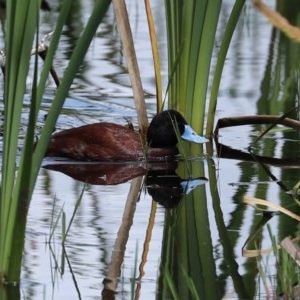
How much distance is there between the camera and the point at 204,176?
20.5 ft

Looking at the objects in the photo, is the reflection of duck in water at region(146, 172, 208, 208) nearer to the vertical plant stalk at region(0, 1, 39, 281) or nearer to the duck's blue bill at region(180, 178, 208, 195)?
the duck's blue bill at region(180, 178, 208, 195)

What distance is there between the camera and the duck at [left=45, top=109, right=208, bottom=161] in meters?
7.04

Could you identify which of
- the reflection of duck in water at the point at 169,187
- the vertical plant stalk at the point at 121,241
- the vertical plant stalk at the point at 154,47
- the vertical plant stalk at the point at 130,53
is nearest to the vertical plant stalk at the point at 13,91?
the vertical plant stalk at the point at 121,241

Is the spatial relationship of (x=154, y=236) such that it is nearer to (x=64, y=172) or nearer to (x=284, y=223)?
(x=284, y=223)

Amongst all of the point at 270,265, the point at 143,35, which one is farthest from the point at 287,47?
the point at 270,265

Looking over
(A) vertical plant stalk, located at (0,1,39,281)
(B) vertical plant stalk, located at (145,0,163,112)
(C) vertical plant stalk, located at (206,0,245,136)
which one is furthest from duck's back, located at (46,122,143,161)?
(A) vertical plant stalk, located at (0,1,39,281)

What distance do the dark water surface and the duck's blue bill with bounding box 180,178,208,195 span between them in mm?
49

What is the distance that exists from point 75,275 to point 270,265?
748mm

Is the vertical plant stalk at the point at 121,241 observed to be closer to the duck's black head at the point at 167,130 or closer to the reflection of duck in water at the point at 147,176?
the reflection of duck in water at the point at 147,176

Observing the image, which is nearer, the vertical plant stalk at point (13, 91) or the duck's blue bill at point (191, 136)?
the vertical plant stalk at point (13, 91)

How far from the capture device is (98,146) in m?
7.09

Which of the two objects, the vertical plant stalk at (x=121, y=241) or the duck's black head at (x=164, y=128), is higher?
the duck's black head at (x=164, y=128)

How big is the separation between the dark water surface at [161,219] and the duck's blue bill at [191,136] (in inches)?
4.3

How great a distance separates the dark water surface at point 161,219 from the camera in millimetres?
4109
